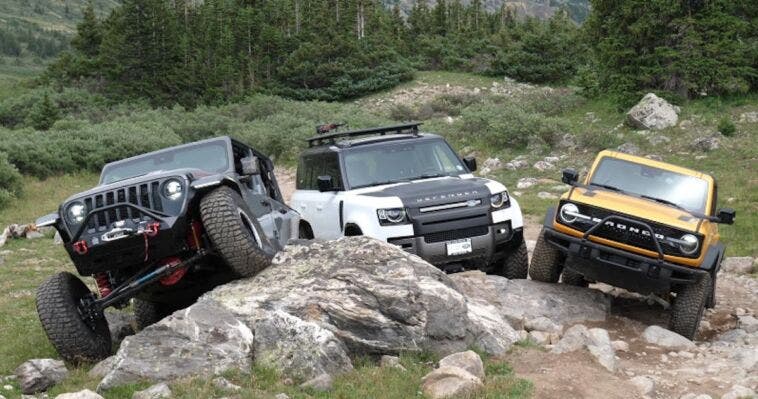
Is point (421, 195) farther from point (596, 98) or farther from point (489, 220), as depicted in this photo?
point (596, 98)

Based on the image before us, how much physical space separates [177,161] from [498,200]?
378 cm

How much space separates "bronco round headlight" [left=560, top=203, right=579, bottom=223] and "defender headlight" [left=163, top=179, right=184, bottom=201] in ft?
14.1

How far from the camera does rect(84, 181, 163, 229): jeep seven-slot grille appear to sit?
22.5ft

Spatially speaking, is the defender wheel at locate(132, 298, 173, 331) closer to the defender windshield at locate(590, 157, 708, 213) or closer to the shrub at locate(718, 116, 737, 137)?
the defender windshield at locate(590, 157, 708, 213)

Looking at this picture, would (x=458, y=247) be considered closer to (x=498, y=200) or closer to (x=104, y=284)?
(x=498, y=200)

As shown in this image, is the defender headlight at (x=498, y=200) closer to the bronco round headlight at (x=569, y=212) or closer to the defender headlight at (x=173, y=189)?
the bronco round headlight at (x=569, y=212)

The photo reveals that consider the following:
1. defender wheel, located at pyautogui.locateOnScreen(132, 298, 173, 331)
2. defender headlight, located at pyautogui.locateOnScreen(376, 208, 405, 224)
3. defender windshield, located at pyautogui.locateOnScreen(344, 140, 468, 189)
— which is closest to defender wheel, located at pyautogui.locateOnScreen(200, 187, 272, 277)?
defender wheel, located at pyautogui.locateOnScreen(132, 298, 173, 331)

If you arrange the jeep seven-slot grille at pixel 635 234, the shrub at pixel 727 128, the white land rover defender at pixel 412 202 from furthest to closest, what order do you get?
the shrub at pixel 727 128 < the white land rover defender at pixel 412 202 < the jeep seven-slot grille at pixel 635 234

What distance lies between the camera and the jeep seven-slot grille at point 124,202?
6.86 metres

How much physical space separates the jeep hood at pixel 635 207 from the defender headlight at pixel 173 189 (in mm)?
4391

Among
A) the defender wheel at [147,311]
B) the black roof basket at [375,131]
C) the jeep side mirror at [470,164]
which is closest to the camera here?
the defender wheel at [147,311]

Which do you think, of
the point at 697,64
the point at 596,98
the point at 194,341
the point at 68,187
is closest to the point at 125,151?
the point at 68,187

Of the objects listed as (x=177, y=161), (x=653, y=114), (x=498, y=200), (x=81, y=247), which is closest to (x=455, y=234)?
(x=498, y=200)

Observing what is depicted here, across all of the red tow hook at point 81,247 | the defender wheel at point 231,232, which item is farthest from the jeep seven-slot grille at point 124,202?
the defender wheel at point 231,232
